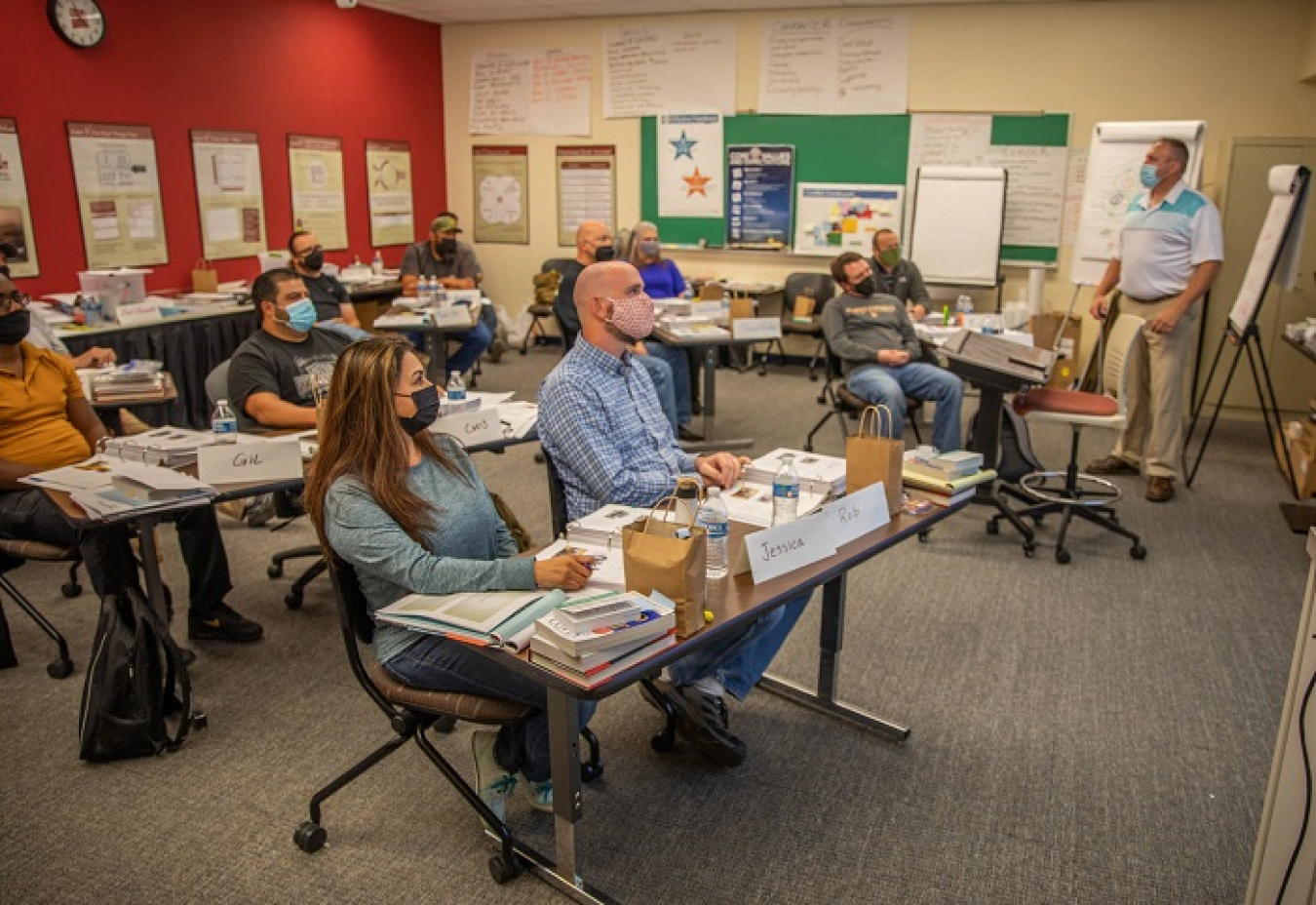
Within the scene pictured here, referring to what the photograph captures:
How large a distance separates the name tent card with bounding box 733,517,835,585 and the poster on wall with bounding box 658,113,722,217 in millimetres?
6570

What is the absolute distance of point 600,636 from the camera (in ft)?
6.22

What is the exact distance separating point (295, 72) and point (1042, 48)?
5287mm

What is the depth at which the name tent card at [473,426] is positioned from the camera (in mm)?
3525

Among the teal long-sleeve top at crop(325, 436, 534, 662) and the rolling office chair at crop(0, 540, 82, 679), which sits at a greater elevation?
the teal long-sleeve top at crop(325, 436, 534, 662)

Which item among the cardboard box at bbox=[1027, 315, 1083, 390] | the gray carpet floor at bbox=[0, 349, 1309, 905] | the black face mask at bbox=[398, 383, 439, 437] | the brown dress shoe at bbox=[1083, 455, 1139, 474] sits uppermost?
the black face mask at bbox=[398, 383, 439, 437]

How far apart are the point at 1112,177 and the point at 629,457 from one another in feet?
17.0

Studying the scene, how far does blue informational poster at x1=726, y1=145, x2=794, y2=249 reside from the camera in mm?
8328

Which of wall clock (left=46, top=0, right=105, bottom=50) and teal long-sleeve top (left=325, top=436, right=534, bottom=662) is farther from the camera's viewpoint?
wall clock (left=46, top=0, right=105, bottom=50)

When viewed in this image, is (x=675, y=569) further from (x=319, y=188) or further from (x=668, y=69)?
(x=668, y=69)

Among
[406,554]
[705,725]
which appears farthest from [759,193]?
[406,554]

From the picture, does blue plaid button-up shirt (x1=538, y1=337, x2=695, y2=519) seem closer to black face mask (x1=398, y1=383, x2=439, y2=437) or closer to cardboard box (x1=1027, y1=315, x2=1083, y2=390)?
black face mask (x1=398, y1=383, x2=439, y2=437)

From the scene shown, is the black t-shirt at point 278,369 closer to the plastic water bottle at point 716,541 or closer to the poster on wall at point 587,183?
the plastic water bottle at point 716,541

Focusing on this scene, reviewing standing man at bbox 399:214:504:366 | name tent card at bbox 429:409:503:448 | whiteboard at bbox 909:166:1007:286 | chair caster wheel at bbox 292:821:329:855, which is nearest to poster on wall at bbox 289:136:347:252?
standing man at bbox 399:214:504:366

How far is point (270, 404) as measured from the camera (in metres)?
3.64
